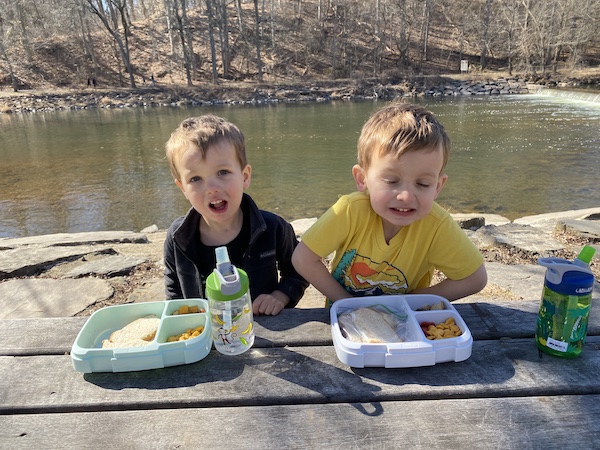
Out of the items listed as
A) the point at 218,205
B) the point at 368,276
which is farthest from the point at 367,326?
the point at 218,205

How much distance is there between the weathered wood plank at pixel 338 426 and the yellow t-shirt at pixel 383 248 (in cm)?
70

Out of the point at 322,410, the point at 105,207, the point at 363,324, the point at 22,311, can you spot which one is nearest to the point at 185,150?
the point at 363,324

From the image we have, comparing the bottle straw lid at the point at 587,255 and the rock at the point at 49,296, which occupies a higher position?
the bottle straw lid at the point at 587,255

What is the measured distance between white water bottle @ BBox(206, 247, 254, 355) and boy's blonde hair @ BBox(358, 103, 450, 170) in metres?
0.68

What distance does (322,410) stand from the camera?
3.67 feet

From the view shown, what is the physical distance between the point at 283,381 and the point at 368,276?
783mm

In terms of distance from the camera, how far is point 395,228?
6.05 ft

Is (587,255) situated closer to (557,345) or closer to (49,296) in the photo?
(557,345)

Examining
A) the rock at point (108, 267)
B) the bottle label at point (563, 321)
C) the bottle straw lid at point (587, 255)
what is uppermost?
the bottle straw lid at point (587, 255)

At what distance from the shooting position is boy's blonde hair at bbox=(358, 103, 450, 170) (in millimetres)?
1548

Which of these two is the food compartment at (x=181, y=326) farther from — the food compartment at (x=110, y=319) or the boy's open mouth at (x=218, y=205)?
the boy's open mouth at (x=218, y=205)

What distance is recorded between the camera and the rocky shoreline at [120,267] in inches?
124

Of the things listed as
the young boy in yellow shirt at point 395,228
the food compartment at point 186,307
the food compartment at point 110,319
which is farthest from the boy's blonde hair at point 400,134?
the food compartment at point 110,319

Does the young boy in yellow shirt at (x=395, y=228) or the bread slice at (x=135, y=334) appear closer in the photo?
the bread slice at (x=135, y=334)
